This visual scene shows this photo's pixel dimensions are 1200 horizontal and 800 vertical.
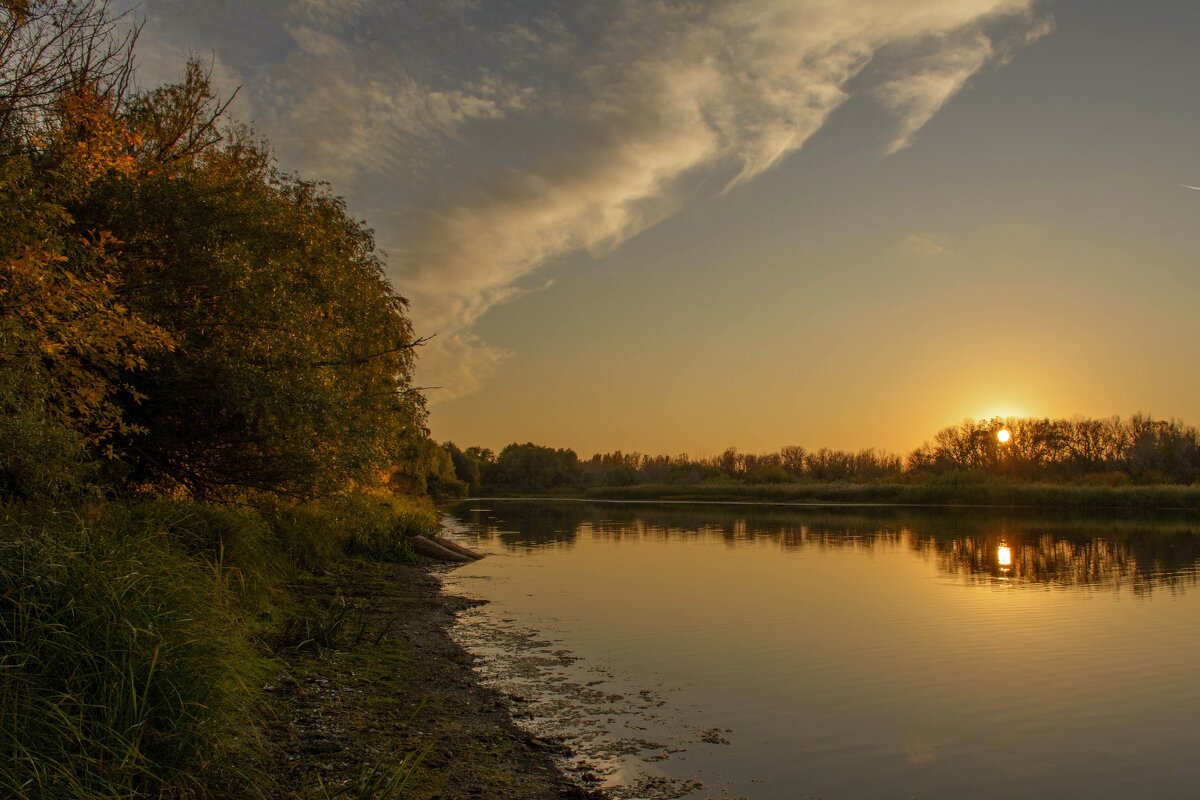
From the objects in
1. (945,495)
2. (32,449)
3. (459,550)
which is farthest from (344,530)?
(945,495)

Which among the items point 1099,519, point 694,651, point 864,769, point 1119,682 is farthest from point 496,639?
point 1099,519

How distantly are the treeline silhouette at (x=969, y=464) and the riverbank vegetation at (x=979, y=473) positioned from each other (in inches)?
6.0

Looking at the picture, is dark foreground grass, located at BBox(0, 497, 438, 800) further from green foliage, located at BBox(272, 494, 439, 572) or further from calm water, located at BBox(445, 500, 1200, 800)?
green foliage, located at BBox(272, 494, 439, 572)

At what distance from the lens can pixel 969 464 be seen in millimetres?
115188

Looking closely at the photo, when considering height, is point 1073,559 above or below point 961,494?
below

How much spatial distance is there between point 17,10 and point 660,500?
104 metres

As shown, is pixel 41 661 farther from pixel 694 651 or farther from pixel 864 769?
pixel 694 651

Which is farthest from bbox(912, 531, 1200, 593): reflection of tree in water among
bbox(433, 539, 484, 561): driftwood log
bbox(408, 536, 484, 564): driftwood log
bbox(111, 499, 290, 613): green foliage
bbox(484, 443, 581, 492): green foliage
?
bbox(484, 443, 581, 492): green foliage

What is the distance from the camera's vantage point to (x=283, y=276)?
53.3 feet

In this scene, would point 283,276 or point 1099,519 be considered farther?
point 1099,519

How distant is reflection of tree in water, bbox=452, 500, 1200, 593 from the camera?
28.1 m

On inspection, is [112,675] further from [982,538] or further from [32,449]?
[982,538]

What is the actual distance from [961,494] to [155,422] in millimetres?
80945

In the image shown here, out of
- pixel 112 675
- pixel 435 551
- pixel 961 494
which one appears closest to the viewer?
pixel 112 675
